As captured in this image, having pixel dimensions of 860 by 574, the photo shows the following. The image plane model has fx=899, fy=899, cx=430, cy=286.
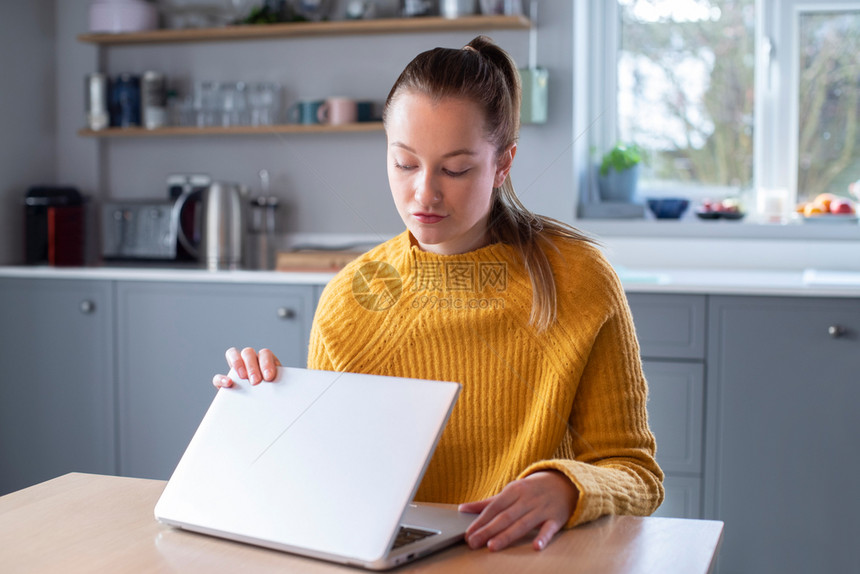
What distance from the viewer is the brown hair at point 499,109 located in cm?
94

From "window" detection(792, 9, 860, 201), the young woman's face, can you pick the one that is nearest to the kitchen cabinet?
"window" detection(792, 9, 860, 201)

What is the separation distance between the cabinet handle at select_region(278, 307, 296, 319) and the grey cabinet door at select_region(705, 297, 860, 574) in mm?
1088

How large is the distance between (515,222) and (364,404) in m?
0.42

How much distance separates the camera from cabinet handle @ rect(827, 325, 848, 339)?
6.89 ft

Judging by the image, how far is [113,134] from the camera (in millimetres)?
2967

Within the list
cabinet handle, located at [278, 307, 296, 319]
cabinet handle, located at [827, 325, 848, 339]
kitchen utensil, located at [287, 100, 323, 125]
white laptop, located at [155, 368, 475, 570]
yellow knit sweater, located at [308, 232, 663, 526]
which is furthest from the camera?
kitchen utensil, located at [287, 100, 323, 125]

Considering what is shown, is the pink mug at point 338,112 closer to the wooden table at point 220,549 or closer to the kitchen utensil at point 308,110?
the kitchen utensil at point 308,110

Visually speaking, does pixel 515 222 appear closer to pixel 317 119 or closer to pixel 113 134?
pixel 317 119

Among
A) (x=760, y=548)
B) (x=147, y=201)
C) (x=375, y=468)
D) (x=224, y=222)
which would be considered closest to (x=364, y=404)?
(x=375, y=468)

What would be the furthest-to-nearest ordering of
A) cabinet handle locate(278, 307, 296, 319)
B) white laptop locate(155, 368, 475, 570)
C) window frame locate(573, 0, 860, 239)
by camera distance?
window frame locate(573, 0, 860, 239)
cabinet handle locate(278, 307, 296, 319)
white laptop locate(155, 368, 475, 570)

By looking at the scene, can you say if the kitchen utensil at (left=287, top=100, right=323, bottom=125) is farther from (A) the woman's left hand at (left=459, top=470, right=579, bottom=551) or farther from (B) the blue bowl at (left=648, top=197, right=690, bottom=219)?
(A) the woman's left hand at (left=459, top=470, right=579, bottom=551)

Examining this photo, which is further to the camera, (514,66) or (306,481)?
(514,66)

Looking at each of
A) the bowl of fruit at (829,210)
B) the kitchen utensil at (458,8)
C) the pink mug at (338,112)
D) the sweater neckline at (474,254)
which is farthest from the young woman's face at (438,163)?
the bowl of fruit at (829,210)

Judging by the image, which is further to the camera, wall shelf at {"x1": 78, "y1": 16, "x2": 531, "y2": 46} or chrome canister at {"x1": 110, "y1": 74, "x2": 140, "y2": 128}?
chrome canister at {"x1": 110, "y1": 74, "x2": 140, "y2": 128}
